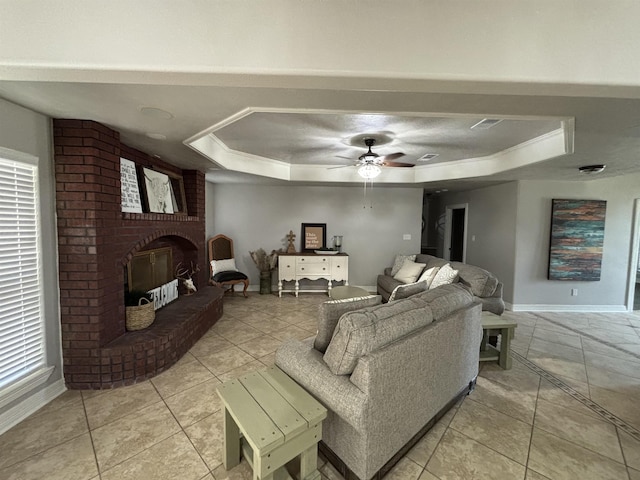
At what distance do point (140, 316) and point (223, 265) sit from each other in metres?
2.21

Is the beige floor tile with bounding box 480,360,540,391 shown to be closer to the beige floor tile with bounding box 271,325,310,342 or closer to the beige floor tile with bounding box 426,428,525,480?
the beige floor tile with bounding box 426,428,525,480

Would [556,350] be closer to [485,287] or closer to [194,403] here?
[485,287]

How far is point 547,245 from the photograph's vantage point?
14.4ft

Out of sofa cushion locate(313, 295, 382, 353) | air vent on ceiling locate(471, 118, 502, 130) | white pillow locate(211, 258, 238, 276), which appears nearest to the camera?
sofa cushion locate(313, 295, 382, 353)

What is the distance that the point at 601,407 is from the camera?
2.08 meters

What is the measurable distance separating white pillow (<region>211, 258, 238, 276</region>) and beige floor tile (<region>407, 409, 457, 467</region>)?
155 inches

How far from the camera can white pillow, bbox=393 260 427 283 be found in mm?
4434

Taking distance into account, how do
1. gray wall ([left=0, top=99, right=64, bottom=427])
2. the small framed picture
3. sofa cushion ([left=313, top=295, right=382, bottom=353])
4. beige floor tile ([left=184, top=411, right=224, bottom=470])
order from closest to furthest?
beige floor tile ([left=184, top=411, right=224, bottom=470]), sofa cushion ([left=313, top=295, right=382, bottom=353]), gray wall ([left=0, top=99, right=64, bottom=427]), the small framed picture

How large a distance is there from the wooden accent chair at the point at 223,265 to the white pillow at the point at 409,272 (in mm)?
2821

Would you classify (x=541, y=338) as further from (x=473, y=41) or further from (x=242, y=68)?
(x=242, y=68)

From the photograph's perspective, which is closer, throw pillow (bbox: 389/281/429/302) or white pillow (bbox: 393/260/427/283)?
throw pillow (bbox: 389/281/429/302)

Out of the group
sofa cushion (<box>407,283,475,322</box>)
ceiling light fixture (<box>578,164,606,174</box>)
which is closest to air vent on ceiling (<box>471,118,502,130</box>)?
sofa cushion (<box>407,283,475,322</box>)

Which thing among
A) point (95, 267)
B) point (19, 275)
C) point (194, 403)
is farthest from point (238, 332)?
point (19, 275)

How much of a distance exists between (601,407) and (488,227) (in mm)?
3523
